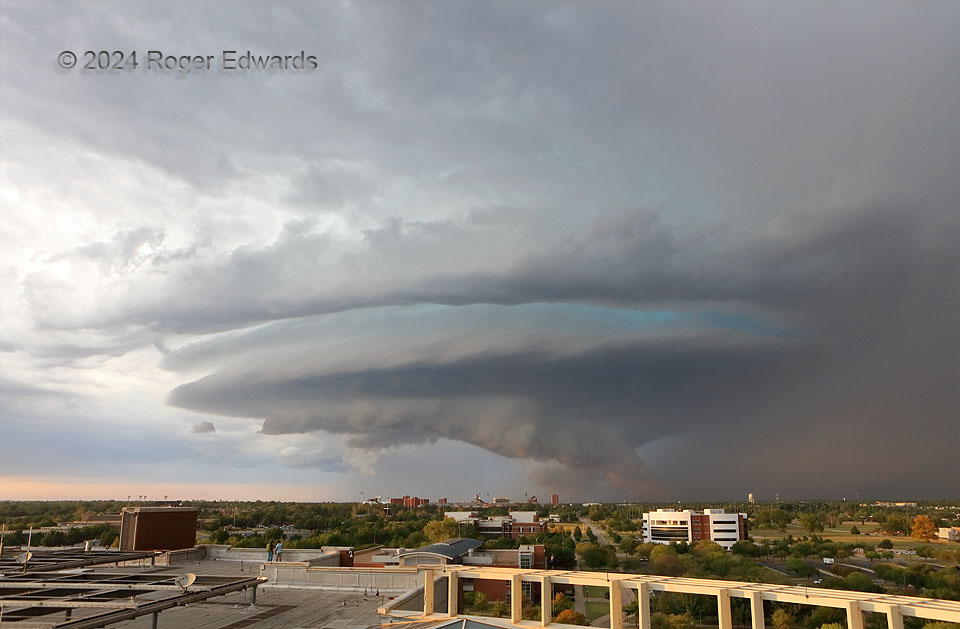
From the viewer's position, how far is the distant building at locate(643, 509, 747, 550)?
145125 millimetres

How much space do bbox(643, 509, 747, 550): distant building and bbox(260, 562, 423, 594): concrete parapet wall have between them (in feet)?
417

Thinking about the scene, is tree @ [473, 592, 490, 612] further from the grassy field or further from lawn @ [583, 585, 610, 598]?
the grassy field

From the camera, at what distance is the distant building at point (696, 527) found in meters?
145

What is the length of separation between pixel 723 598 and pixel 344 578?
63.8ft

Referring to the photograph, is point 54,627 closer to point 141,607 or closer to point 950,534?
point 141,607

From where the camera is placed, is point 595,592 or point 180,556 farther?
point 595,592

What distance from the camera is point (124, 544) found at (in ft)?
160

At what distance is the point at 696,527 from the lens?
148 m

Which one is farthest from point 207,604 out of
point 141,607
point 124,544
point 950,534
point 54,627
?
point 950,534

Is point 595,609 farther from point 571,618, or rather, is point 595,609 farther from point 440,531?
point 440,531

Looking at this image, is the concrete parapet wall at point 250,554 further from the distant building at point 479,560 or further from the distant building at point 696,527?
the distant building at point 696,527

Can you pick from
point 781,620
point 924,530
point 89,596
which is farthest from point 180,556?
point 924,530

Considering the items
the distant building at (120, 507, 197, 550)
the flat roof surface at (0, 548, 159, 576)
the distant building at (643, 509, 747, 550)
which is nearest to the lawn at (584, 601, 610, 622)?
the distant building at (120, 507, 197, 550)

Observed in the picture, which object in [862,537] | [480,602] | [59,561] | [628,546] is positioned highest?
[59,561]
